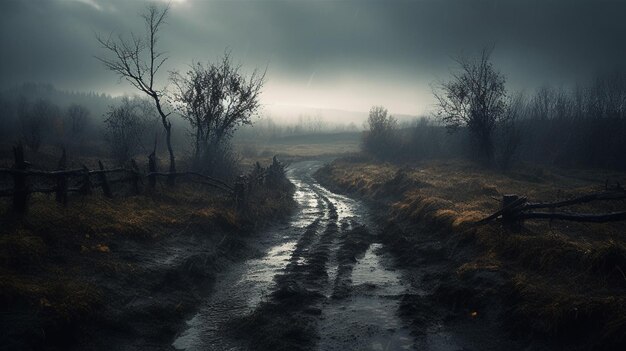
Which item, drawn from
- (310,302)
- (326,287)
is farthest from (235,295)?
(326,287)

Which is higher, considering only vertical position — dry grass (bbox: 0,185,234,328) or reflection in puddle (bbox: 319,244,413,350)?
dry grass (bbox: 0,185,234,328)

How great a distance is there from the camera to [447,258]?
1093cm

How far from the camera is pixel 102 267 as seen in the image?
8.23 meters

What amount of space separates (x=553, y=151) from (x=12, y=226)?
53.7 meters

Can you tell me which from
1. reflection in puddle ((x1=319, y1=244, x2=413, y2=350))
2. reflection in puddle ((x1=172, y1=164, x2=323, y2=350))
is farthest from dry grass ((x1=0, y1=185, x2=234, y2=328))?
reflection in puddle ((x1=319, y1=244, x2=413, y2=350))

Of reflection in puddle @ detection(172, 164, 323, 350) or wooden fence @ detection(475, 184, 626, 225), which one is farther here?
wooden fence @ detection(475, 184, 626, 225)

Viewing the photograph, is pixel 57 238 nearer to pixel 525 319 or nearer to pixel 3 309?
pixel 3 309

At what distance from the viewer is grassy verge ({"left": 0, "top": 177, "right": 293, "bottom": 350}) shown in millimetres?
6055

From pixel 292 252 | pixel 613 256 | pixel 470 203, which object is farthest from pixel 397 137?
pixel 613 256

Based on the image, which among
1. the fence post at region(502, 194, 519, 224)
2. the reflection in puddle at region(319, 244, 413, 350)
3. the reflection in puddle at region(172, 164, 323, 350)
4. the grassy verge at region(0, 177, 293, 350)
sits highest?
the fence post at region(502, 194, 519, 224)

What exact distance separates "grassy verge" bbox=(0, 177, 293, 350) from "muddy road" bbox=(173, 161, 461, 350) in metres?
0.75

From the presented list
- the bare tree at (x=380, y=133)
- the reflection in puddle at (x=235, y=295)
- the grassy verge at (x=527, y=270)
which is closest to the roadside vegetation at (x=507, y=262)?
the grassy verge at (x=527, y=270)

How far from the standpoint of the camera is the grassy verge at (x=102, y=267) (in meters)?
6.05

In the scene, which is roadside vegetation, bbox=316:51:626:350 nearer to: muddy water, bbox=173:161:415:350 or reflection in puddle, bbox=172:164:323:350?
muddy water, bbox=173:161:415:350
